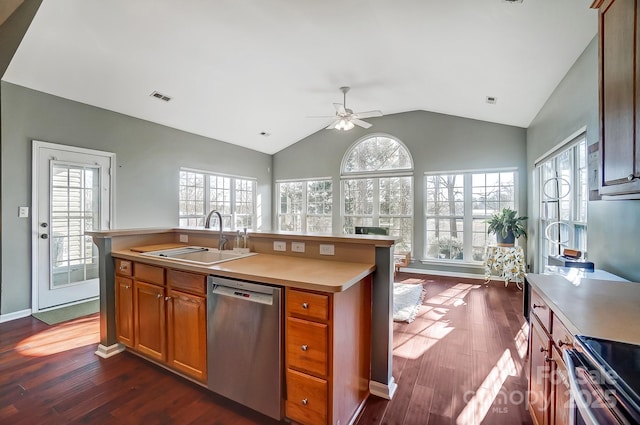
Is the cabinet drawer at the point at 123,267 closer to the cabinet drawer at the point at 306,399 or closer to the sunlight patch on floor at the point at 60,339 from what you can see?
the sunlight patch on floor at the point at 60,339

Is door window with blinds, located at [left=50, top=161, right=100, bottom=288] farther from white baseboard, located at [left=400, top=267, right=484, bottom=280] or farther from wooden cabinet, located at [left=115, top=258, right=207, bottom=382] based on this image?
white baseboard, located at [left=400, top=267, right=484, bottom=280]

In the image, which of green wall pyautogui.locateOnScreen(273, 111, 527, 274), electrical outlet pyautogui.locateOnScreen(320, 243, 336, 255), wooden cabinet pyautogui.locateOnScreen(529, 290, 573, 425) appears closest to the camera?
wooden cabinet pyautogui.locateOnScreen(529, 290, 573, 425)

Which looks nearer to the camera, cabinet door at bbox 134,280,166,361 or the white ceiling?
cabinet door at bbox 134,280,166,361

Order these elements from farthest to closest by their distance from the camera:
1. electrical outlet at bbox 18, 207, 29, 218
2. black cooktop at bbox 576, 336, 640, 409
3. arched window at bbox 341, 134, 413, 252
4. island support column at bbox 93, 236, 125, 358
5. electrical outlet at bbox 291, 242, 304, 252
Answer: arched window at bbox 341, 134, 413, 252 → electrical outlet at bbox 18, 207, 29, 218 → island support column at bbox 93, 236, 125, 358 → electrical outlet at bbox 291, 242, 304, 252 → black cooktop at bbox 576, 336, 640, 409

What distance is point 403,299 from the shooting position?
4043 millimetres

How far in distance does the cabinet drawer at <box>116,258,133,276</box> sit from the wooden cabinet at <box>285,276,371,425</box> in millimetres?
1647

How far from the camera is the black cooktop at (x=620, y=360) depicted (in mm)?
708

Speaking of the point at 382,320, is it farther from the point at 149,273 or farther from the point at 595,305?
the point at 149,273

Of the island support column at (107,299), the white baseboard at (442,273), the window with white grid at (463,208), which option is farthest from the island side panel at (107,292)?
the window with white grid at (463,208)

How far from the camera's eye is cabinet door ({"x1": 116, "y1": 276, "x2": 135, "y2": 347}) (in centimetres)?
240

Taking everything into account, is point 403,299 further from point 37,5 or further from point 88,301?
point 37,5

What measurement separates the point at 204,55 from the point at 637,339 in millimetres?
4276

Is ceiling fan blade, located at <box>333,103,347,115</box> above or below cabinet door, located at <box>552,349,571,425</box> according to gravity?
above

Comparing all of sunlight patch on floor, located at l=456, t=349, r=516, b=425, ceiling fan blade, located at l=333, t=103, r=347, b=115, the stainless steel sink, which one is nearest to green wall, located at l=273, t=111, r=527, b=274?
ceiling fan blade, located at l=333, t=103, r=347, b=115
